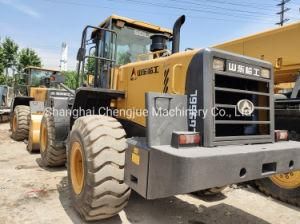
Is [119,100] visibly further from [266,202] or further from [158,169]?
[266,202]

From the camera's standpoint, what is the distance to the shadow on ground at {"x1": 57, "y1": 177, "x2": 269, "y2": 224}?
13.7 ft

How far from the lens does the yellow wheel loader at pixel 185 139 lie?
288 cm

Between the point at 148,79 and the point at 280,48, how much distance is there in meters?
3.20

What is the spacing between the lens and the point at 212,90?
3320mm

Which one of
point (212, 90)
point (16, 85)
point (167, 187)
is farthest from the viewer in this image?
point (16, 85)

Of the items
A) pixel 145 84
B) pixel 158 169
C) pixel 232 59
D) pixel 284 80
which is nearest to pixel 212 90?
pixel 232 59

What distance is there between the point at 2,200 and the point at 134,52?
3189 mm

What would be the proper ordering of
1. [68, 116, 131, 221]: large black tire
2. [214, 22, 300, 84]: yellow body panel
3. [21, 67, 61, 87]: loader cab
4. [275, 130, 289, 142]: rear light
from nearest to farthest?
[68, 116, 131, 221]: large black tire
[275, 130, 289, 142]: rear light
[214, 22, 300, 84]: yellow body panel
[21, 67, 61, 87]: loader cab

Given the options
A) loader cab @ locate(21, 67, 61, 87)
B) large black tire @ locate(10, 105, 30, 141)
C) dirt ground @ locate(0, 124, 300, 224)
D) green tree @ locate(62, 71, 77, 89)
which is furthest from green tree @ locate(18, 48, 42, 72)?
dirt ground @ locate(0, 124, 300, 224)

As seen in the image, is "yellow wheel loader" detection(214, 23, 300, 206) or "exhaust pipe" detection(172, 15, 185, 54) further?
"yellow wheel loader" detection(214, 23, 300, 206)

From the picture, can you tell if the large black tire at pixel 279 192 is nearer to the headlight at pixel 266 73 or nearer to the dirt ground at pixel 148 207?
the dirt ground at pixel 148 207

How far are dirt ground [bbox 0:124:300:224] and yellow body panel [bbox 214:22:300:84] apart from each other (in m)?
2.39

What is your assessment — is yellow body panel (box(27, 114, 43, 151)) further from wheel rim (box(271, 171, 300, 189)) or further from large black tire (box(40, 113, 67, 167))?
wheel rim (box(271, 171, 300, 189))

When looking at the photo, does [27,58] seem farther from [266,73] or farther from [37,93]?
[266,73]
